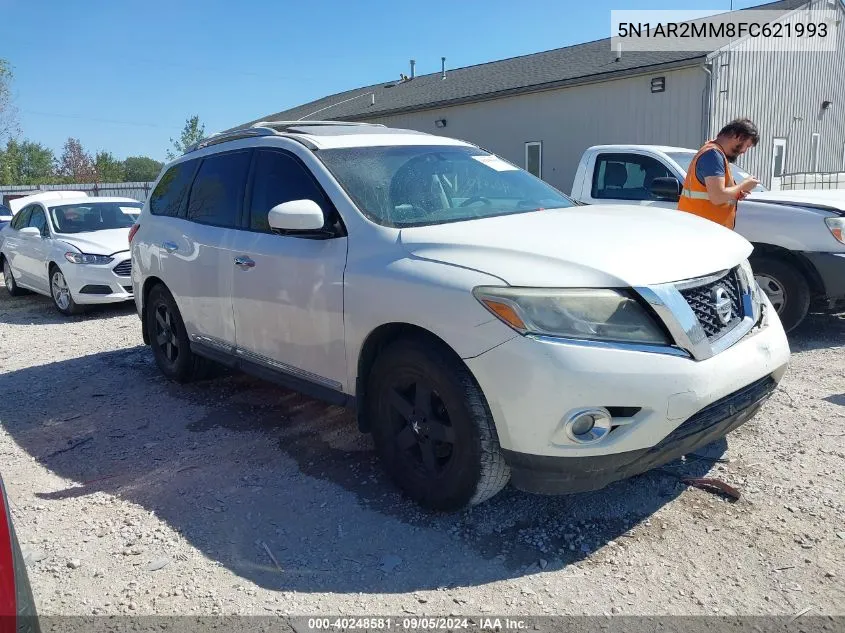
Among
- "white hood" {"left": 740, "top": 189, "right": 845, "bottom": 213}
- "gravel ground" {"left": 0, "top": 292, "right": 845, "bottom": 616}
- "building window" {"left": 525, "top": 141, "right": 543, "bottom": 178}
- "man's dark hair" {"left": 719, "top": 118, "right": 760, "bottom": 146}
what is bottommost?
"gravel ground" {"left": 0, "top": 292, "right": 845, "bottom": 616}

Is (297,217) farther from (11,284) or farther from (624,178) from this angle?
(11,284)

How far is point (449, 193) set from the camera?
3.82 metres

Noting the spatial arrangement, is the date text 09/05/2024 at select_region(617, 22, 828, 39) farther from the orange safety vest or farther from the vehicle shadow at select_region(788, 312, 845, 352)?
the orange safety vest

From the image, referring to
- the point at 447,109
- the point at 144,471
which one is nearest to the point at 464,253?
the point at 144,471

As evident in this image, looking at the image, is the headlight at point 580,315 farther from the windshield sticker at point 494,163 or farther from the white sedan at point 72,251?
the white sedan at point 72,251

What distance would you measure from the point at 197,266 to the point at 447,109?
638 inches

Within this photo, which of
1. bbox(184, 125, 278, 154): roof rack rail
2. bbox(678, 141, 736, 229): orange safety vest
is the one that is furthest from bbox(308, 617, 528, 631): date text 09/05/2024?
bbox(678, 141, 736, 229): orange safety vest

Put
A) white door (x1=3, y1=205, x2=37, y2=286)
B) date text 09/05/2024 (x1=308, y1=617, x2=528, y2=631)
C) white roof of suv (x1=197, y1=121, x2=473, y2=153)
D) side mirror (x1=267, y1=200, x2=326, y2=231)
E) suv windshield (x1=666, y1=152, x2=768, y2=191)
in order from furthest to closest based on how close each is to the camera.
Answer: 1. white door (x1=3, y1=205, x2=37, y2=286)
2. suv windshield (x1=666, y1=152, x2=768, y2=191)
3. white roof of suv (x1=197, y1=121, x2=473, y2=153)
4. side mirror (x1=267, y1=200, x2=326, y2=231)
5. date text 09/05/2024 (x1=308, y1=617, x2=528, y2=631)

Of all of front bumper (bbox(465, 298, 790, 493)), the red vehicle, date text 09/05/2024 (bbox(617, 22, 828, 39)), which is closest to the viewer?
the red vehicle

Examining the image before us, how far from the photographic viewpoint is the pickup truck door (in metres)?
6.86

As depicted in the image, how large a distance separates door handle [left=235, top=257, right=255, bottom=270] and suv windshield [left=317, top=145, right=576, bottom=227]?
76 centimetres

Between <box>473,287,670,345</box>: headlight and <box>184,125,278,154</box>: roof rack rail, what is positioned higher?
<box>184,125,278,154</box>: roof rack rail

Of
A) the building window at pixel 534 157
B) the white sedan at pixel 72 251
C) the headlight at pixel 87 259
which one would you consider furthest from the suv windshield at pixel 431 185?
the building window at pixel 534 157

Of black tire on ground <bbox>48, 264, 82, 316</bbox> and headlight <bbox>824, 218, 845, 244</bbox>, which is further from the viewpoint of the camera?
black tire on ground <bbox>48, 264, 82, 316</bbox>
